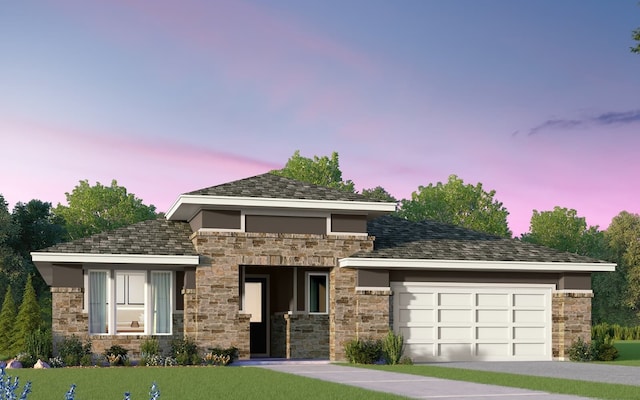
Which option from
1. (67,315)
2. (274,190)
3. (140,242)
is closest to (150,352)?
(67,315)

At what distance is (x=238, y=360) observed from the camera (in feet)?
86.0

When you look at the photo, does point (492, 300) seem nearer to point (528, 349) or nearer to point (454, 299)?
point (454, 299)

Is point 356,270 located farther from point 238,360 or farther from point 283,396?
point 283,396

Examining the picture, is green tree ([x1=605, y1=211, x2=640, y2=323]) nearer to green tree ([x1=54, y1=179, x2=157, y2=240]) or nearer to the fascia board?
green tree ([x1=54, y1=179, x2=157, y2=240])

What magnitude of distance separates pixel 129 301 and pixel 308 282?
18.1 ft

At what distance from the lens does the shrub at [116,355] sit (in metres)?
24.9

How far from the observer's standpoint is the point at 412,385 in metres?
Result: 17.8

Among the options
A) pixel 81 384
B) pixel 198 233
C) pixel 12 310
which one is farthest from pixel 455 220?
pixel 81 384

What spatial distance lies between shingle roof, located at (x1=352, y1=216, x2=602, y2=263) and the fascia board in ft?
16.7

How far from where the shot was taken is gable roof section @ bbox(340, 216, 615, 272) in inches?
1053

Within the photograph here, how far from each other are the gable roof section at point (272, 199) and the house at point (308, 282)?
1.6 inches

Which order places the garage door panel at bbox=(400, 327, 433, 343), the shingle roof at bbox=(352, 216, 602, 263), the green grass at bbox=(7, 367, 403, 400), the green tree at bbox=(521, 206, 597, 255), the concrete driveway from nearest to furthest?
the concrete driveway → the green grass at bbox=(7, 367, 403, 400) → the garage door panel at bbox=(400, 327, 433, 343) → the shingle roof at bbox=(352, 216, 602, 263) → the green tree at bbox=(521, 206, 597, 255)

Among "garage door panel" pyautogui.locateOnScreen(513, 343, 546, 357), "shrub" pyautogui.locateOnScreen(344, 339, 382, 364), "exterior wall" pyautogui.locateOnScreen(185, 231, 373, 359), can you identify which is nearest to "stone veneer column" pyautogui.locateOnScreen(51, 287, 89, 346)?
"exterior wall" pyautogui.locateOnScreen(185, 231, 373, 359)

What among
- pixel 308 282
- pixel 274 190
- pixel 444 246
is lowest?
pixel 308 282
